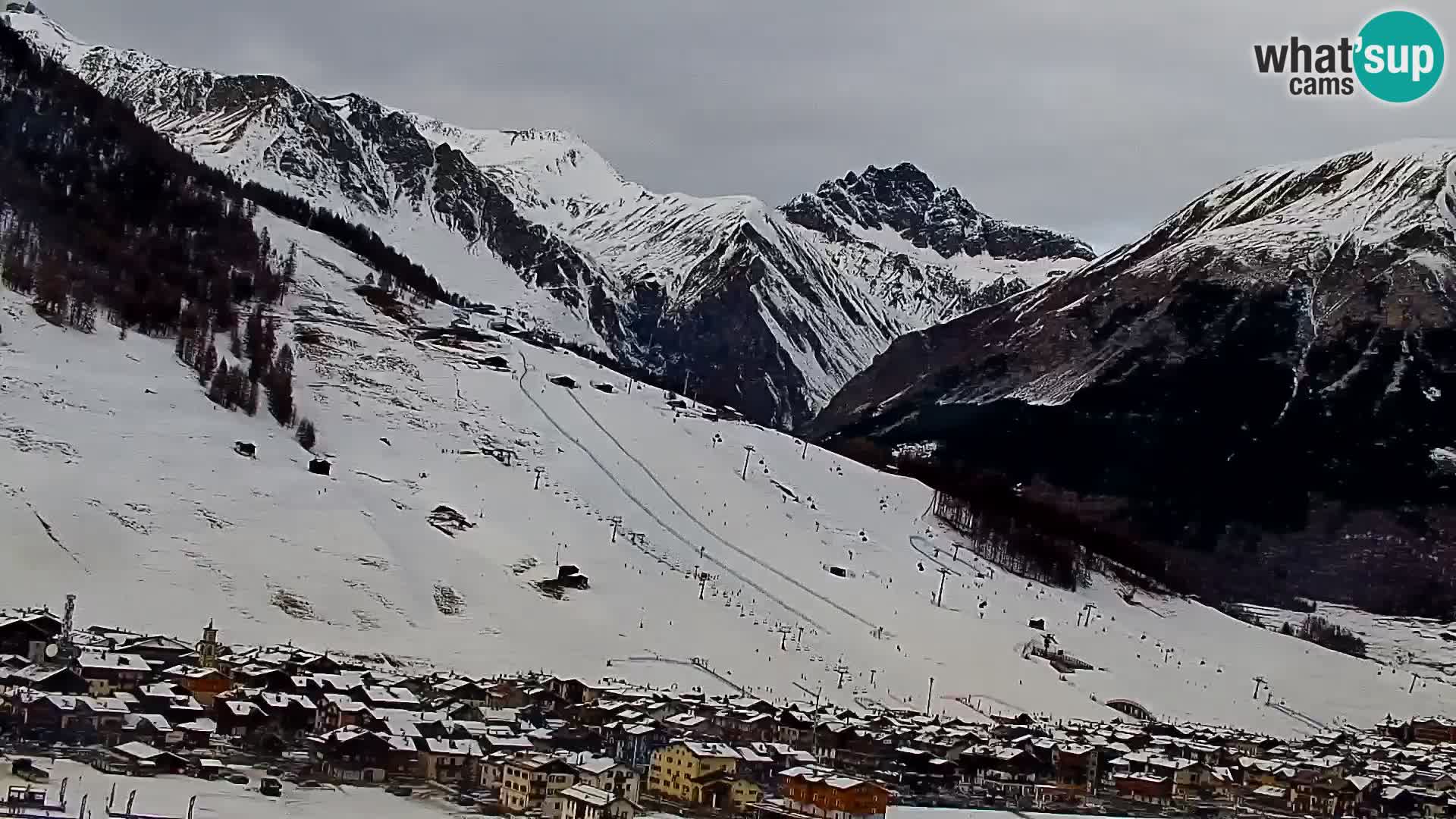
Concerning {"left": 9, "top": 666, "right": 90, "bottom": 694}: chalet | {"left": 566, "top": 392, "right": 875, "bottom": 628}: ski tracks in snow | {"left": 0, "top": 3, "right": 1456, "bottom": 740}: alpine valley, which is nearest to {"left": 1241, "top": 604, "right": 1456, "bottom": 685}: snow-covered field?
{"left": 0, "top": 3, "right": 1456, "bottom": 740}: alpine valley

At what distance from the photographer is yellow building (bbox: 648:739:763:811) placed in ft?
76.0

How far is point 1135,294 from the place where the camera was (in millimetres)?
134375

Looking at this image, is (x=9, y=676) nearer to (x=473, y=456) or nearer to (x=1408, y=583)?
(x=473, y=456)

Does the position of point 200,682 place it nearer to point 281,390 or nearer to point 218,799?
point 218,799

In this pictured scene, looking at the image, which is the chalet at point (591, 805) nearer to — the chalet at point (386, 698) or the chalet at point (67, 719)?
the chalet at point (386, 698)

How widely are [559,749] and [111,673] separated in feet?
25.3

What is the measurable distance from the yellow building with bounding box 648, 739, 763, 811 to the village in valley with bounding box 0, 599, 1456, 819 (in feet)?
0.11

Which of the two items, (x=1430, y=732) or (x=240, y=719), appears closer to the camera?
(x=240, y=719)

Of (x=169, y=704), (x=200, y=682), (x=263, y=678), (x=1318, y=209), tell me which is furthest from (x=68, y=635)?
(x=1318, y=209)

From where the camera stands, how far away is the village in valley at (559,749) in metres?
A: 21.4

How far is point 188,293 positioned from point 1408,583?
65.1m

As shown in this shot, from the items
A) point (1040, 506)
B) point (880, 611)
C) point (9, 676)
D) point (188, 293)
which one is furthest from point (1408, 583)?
point (9, 676)

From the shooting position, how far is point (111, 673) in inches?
999

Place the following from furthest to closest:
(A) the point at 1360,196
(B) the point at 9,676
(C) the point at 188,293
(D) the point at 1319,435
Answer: (A) the point at 1360,196
(D) the point at 1319,435
(C) the point at 188,293
(B) the point at 9,676
